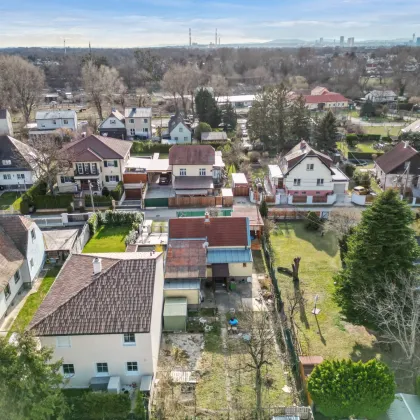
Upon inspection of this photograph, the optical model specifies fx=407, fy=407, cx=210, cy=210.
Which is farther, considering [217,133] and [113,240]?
[217,133]

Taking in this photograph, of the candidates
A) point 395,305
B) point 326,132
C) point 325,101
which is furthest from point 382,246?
point 325,101

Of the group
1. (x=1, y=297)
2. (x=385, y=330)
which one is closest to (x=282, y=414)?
(x=385, y=330)

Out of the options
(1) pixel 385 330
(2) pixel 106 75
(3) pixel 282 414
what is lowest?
(3) pixel 282 414

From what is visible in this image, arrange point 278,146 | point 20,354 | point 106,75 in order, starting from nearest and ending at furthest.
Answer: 1. point 20,354
2. point 278,146
3. point 106,75

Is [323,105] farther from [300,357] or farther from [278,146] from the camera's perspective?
[300,357]

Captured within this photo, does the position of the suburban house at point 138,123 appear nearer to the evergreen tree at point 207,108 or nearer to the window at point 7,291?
the evergreen tree at point 207,108

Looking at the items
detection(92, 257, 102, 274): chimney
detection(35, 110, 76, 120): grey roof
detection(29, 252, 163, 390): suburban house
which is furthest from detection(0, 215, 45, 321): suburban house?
detection(35, 110, 76, 120): grey roof

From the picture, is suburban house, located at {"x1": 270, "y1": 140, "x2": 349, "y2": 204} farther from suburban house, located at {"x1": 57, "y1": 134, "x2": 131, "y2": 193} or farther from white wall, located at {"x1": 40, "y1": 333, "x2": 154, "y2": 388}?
white wall, located at {"x1": 40, "y1": 333, "x2": 154, "y2": 388}
